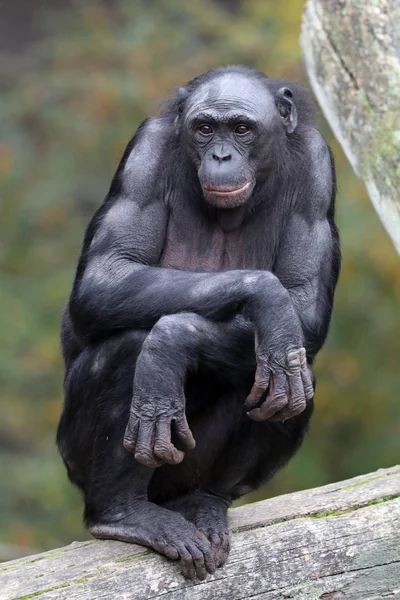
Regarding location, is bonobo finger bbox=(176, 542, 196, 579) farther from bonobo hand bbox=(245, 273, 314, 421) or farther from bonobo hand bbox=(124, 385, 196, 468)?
bonobo hand bbox=(245, 273, 314, 421)

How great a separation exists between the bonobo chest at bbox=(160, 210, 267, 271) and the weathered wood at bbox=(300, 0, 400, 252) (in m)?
0.84

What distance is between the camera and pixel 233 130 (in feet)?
15.0

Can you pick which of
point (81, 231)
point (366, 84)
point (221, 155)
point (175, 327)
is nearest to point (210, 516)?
point (175, 327)

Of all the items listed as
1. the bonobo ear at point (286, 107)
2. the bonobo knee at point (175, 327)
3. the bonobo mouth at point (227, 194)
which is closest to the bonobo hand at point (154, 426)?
the bonobo knee at point (175, 327)

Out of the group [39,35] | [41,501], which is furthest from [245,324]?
[39,35]

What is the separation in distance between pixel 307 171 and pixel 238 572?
5.77ft

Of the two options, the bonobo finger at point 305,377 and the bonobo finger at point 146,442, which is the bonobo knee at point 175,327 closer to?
the bonobo finger at point 146,442

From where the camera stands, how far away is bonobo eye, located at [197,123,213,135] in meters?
4.55

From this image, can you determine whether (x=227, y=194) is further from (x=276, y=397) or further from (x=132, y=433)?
(x=132, y=433)

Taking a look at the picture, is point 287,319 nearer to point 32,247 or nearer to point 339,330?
point 339,330

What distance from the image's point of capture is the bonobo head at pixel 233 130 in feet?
14.4

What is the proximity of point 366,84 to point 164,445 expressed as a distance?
232 cm

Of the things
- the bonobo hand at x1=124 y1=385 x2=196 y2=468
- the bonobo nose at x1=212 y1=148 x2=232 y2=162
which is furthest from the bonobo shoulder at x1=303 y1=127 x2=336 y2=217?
the bonobo hand at x1=124 y1=385 x2=196 y2=468

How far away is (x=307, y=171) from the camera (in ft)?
15.4
